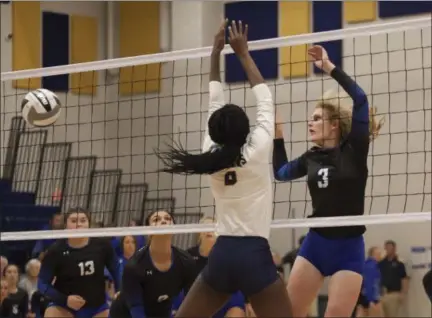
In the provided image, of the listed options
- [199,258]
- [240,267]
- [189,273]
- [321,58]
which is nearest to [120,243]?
[199,258]

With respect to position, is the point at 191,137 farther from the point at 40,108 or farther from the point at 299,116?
the point at 40,108

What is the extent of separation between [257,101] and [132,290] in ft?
9.72

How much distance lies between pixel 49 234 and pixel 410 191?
Result: 31.4 ft

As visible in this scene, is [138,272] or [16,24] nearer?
[138,272]

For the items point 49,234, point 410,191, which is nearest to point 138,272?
point 49,234

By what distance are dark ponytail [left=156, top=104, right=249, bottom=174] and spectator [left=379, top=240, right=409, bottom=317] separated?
12121mm

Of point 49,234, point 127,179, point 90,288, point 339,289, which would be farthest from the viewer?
point 127,179

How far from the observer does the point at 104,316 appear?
10039 mm

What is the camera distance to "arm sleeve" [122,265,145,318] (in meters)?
8.34

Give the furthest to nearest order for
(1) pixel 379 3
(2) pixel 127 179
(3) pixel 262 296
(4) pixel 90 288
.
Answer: (2) pixel 127 179
(1) pixel 379 3
(4) pixel 90 288
(3) pixel 262 296

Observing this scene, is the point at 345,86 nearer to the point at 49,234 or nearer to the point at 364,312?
the point at 49,234

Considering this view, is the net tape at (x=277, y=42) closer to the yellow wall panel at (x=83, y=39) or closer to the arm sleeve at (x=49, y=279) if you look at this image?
the arm sleeve at (x=49, y=279)

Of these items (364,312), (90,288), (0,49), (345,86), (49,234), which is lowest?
(364,312)

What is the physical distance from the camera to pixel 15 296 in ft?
41.7
